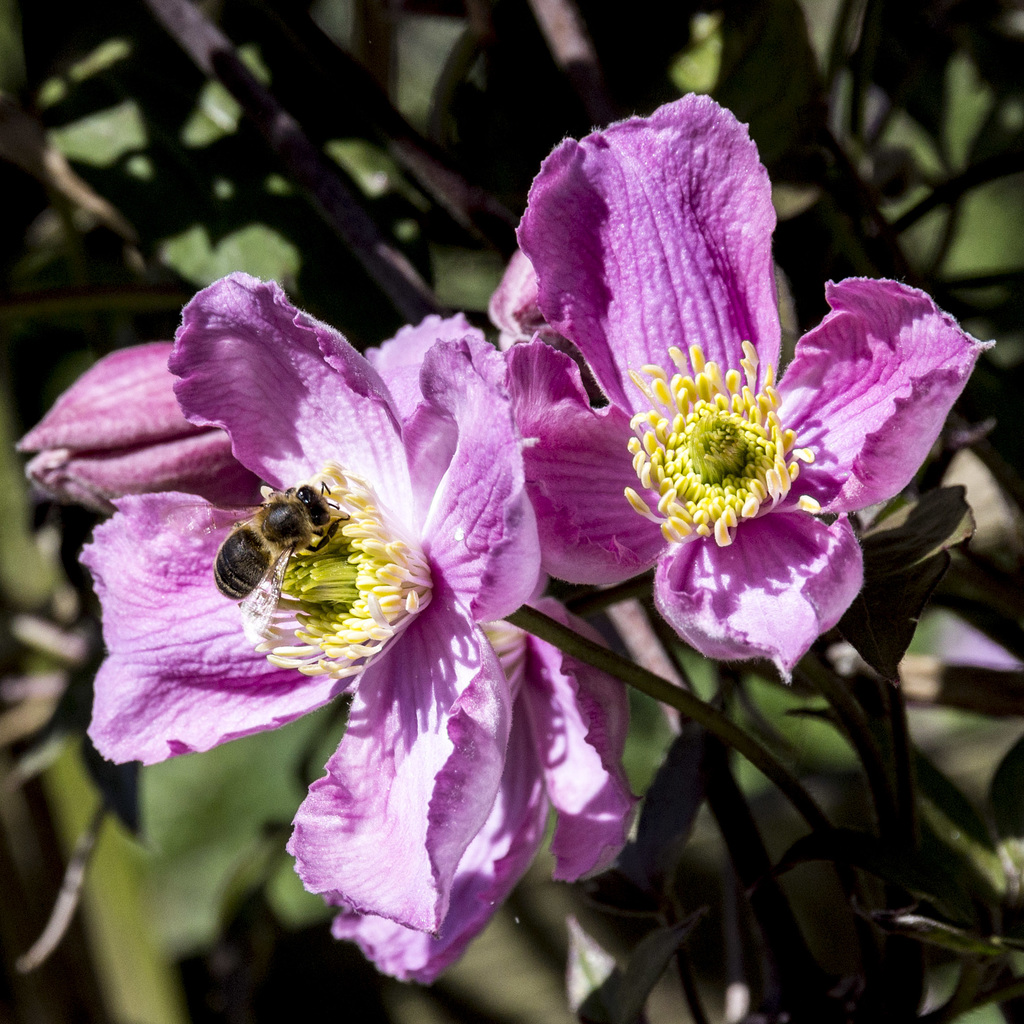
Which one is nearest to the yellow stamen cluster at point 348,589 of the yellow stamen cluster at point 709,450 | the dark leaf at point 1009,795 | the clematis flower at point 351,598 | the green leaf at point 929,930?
the clematis flower at point 351,598

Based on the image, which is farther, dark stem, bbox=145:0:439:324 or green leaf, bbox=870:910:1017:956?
dark stem, bbox=145:0:439:324

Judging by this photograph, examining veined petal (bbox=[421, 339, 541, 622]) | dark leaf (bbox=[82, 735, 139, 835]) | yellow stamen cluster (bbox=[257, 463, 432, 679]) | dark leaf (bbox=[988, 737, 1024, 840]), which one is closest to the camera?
veined petal (bbox=[421, 339, 541, 622])

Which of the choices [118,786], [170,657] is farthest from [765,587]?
[118,786]

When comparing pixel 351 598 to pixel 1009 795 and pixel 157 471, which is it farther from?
pixel 1009 795

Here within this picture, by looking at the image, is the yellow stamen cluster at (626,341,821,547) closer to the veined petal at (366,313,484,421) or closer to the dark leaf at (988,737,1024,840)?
the veined petal at (366,313,484,421)

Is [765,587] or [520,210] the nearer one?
[765,587]

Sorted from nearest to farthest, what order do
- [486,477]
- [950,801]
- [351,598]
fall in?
[486,477] → [351,598] → [950,801]

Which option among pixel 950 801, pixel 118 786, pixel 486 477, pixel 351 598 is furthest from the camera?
pixel 118 786

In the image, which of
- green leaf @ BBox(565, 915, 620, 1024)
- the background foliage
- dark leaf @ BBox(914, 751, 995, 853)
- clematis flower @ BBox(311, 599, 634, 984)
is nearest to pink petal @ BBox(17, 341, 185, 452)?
the background foliage
